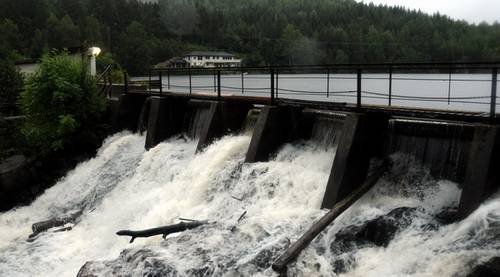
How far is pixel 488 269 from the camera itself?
20.0 ft

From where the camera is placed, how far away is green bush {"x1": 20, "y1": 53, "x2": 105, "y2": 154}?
60.8ft

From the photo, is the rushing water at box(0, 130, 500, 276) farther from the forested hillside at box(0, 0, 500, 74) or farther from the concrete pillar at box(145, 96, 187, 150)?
the forested hillside at box(0, 0, 500, 74)

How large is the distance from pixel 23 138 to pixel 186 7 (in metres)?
90.3

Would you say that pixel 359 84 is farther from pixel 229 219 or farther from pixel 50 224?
pixel 50 224

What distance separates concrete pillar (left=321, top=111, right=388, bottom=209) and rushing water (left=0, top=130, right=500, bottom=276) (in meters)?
0.50

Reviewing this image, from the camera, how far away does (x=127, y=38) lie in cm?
8269

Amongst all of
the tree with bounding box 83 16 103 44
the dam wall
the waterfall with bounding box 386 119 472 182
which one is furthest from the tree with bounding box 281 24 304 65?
the waterfall with bounding box 386 119 472 182

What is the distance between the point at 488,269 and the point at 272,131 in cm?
664

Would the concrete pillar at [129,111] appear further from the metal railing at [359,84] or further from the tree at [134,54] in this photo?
the tree at [134,54]

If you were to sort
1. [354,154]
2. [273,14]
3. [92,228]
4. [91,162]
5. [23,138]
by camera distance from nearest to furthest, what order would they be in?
[354,154] → [92,228] → [91,162] → [23,138] → [273,14]

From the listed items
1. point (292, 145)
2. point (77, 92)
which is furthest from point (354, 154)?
point (77, 92)

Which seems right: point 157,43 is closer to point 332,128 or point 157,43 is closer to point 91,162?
point 91,162

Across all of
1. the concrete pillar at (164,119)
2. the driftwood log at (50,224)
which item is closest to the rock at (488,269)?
the driftwood log at (50,224)

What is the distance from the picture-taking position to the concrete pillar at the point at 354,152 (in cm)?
933
